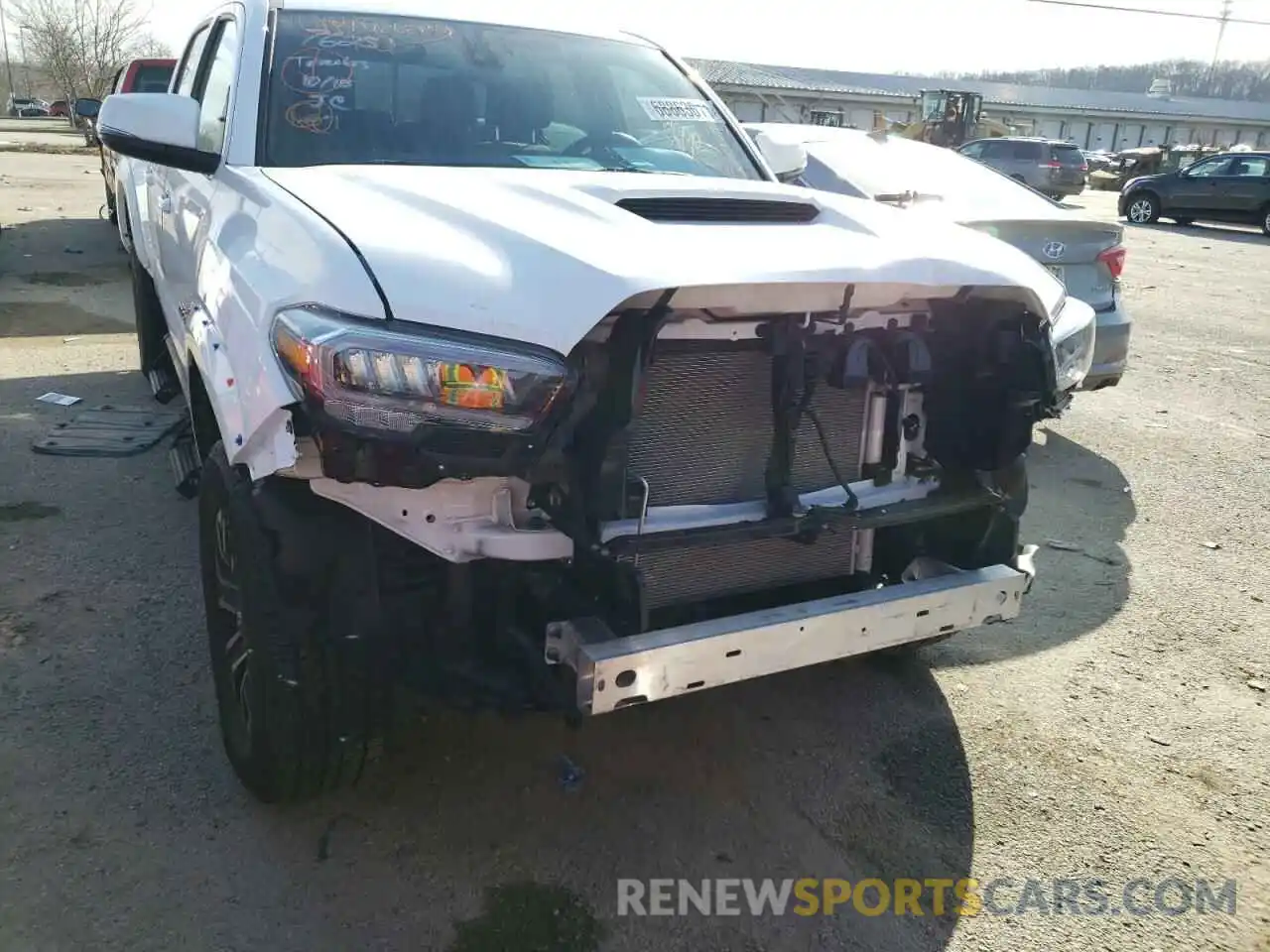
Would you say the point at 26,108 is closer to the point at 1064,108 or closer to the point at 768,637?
the point at 1064,108

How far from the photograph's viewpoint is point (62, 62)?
4422cm

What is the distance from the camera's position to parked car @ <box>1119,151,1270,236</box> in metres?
20.4

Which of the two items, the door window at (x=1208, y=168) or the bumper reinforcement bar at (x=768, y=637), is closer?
the bumper reinforcement bar at (x=768, y=637)

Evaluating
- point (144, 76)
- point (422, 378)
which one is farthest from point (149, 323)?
point (144, 76)

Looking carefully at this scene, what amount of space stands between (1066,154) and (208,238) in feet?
89.6

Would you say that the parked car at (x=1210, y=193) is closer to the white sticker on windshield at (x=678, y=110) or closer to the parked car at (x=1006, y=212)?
the parked car at (x=1006, y=212)

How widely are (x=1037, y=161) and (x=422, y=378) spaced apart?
27.1 meters

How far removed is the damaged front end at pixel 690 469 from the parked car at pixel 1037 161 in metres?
25.5

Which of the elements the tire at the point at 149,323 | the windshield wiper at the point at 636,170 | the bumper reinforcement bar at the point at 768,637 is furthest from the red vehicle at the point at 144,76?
the bumper reinforcement bar at the point at 768,637

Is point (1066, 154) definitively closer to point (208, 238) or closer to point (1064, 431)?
point (1064, 431)

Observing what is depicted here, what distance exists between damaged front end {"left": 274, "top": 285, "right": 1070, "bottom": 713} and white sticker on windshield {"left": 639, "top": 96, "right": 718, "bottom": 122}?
62.4 inches

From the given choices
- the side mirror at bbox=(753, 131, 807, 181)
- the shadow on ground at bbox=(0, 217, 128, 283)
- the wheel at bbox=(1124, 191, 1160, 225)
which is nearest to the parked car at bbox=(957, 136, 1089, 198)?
the wheel at bbox=(1124, 191, 1160, 225)

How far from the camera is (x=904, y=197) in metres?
6.22

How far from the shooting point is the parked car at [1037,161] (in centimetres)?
2578
